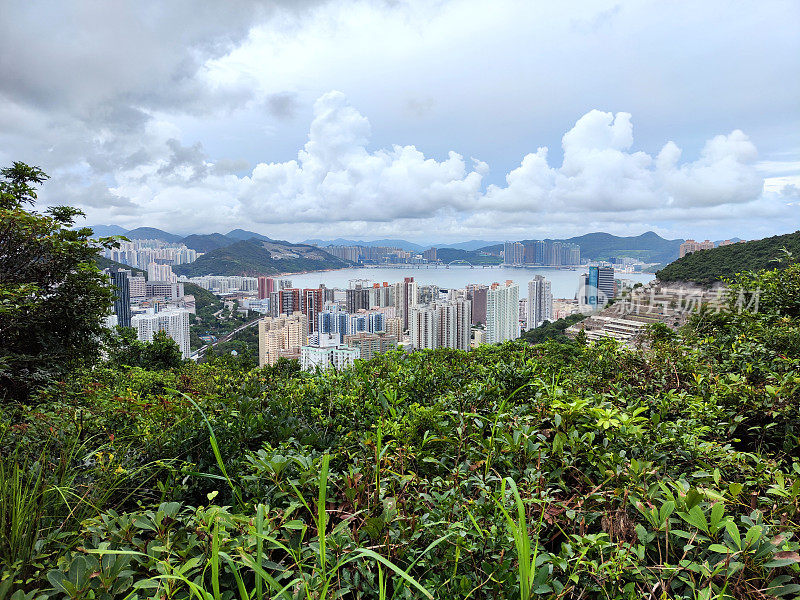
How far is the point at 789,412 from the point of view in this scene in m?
1.09

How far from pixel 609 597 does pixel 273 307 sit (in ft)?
99.8

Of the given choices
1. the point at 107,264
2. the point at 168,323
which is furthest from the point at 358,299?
the point at 107,264

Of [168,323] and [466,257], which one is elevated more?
[466,257]

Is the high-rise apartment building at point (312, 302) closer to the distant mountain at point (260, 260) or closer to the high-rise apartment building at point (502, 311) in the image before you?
the high-rise apartment building at point (502, 311)

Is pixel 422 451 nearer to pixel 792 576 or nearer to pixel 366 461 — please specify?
pixel 366 461

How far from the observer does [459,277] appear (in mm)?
43781

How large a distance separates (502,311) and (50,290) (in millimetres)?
19910

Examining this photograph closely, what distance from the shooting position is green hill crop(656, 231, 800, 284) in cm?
1188

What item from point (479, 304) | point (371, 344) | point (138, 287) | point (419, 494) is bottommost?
point (479, 304)

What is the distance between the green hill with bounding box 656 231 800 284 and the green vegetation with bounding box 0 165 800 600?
12.6 m

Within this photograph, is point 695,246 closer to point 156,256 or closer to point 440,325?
point 440,325

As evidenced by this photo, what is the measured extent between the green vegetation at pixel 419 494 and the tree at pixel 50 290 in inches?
121

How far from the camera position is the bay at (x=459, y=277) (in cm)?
3008

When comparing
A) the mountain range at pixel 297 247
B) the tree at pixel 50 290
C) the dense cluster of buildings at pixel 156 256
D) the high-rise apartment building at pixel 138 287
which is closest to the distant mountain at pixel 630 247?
the mountain range at pixel 297 247
